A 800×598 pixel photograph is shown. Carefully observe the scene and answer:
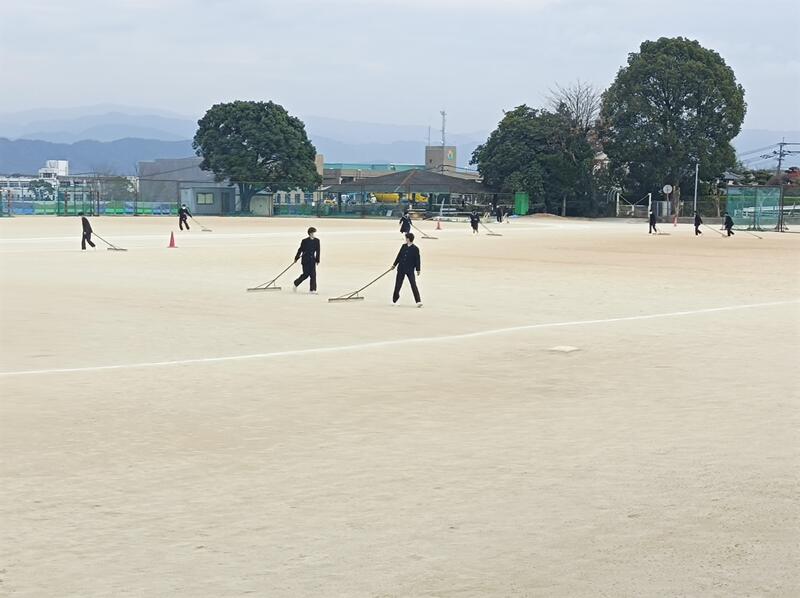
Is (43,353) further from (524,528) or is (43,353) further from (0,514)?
(524,528)

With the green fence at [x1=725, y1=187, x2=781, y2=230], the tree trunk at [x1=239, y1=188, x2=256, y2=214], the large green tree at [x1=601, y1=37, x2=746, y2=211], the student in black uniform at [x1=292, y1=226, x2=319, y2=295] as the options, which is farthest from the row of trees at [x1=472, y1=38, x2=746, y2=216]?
the student in black uniform at [x1=292, y1=226, x2=319, y2=295]

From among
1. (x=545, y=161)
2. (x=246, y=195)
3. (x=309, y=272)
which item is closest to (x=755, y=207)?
(x=545, y=161)

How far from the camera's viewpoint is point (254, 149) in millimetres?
89438

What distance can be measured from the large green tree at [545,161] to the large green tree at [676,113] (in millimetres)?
4525

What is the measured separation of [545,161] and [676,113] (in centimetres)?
1126

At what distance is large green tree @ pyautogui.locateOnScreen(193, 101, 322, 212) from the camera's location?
292 ft

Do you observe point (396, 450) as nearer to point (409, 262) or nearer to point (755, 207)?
point (409, 262)

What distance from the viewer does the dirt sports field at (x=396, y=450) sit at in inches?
223

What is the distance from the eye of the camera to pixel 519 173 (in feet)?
284

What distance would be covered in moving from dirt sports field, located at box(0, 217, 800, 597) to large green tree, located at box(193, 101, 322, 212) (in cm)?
7041

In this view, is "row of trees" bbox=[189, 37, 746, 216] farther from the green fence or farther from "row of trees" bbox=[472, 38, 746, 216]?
the green fence

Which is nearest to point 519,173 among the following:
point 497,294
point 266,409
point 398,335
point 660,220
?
point 660,220

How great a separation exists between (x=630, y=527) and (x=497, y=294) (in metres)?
15.8

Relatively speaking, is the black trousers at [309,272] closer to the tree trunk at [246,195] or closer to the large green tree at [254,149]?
the large green tree at [254,149]
